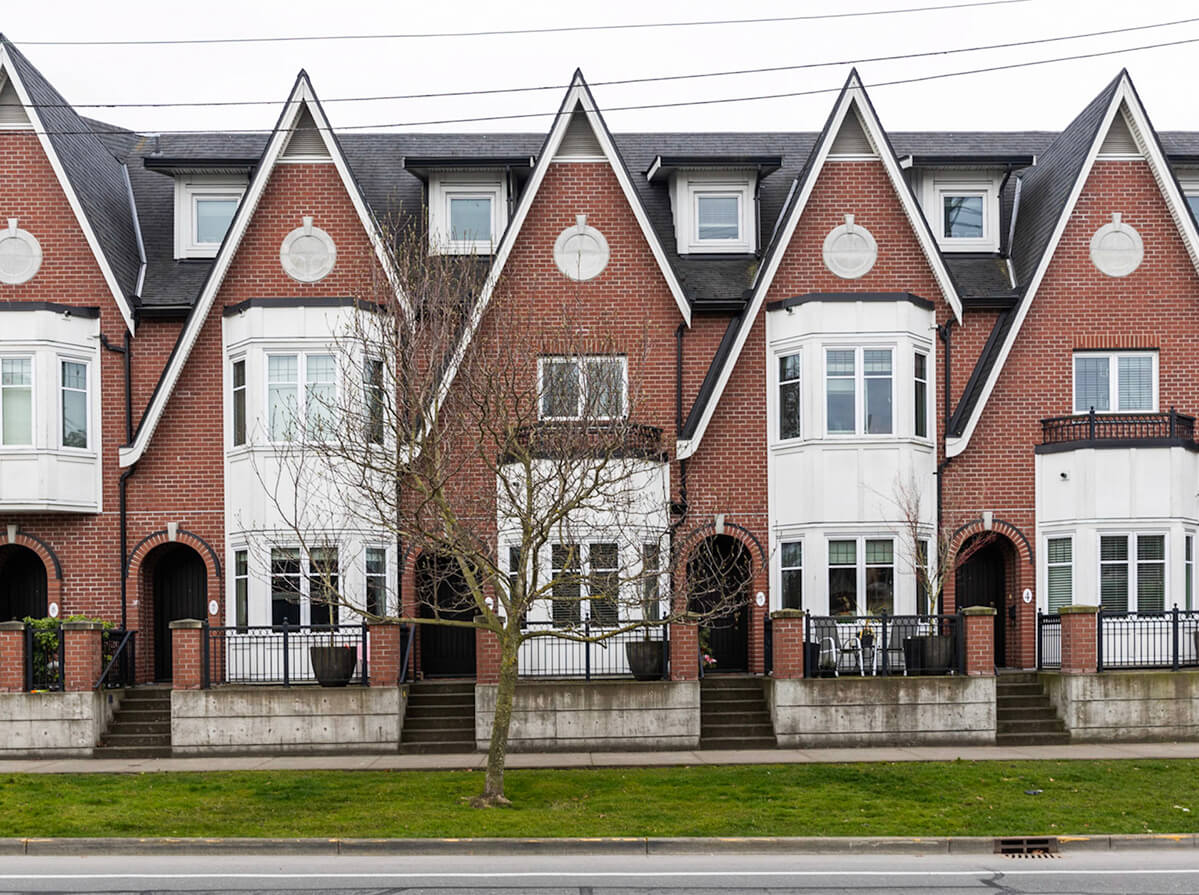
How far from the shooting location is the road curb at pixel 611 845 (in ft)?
47.7

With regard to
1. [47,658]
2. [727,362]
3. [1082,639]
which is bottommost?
[47,658]

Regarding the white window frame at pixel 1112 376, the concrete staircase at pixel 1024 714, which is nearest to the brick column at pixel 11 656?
the concrete staircase at pixel 1024 714

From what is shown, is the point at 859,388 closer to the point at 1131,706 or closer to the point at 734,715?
the point at 734,715

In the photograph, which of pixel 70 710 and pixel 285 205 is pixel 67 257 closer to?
pixel 285 205

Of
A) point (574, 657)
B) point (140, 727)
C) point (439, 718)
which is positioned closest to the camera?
point (140, 727)

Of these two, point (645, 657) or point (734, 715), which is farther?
point (734, 715)

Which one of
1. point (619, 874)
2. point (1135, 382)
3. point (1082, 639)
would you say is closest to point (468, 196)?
point (1135, 382)

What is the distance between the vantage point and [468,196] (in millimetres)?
27250

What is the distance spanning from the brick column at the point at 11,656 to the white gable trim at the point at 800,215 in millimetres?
11055

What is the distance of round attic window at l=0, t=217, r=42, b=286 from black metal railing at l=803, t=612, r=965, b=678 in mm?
14876

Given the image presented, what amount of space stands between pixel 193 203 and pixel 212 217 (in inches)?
16.6

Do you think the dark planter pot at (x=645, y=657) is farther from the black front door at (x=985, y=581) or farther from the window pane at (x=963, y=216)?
the window pane at (x=963, y=216)

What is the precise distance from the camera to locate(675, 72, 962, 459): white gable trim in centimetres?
2538

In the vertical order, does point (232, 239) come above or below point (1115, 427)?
above
